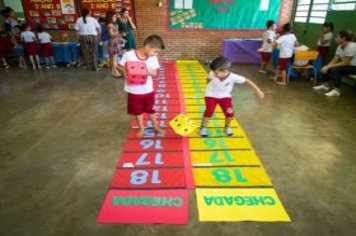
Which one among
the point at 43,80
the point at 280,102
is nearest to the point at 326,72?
the point at 280,102

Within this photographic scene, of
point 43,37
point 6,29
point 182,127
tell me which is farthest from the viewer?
point 6,29

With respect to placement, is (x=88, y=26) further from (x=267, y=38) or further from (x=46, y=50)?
(x=267, y=38)

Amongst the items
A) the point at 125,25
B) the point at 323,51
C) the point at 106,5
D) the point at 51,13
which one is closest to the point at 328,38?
the point at 323,51

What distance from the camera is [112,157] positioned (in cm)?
333

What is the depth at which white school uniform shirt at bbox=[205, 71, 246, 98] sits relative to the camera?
3352mm

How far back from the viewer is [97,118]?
4.57 metres

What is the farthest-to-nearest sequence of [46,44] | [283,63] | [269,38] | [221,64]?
[46,44] < [269,38] < [283,63] < [221,64]

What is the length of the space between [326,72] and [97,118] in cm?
491

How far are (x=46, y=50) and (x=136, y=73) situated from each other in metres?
6.88

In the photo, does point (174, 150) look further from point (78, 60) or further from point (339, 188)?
point (78, 60)

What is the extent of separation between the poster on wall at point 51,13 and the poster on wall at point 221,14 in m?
3.47

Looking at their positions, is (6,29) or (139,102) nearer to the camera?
(139,102)

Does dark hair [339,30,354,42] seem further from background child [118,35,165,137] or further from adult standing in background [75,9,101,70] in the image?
adult standing in background [75,9,101,70]

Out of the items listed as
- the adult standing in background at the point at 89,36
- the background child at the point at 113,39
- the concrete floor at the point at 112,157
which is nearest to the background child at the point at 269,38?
the concrete floor at the point at 112,157
